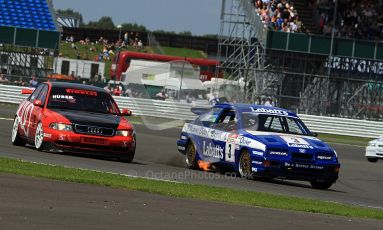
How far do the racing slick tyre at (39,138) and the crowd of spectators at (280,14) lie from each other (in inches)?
1052

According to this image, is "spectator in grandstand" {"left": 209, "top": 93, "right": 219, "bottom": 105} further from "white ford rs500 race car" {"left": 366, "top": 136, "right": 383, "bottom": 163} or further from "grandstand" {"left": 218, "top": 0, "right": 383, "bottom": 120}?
"white ford rs500 race car" {"left": 366, "top": 136, "right": 383, "bottom": 163}

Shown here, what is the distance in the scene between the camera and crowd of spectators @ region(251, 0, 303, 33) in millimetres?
42156

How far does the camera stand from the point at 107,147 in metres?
16.1

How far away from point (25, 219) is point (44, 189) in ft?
6.70

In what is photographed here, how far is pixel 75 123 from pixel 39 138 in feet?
2.61

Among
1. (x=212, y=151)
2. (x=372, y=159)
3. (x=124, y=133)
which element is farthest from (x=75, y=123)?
(x=372, y=159)

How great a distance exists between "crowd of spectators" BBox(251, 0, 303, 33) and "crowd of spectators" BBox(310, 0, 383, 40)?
111 cm

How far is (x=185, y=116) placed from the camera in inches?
1494

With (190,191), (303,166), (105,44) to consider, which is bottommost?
(105,44)

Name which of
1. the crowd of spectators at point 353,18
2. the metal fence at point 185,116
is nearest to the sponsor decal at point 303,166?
the metal fence at point 185,116

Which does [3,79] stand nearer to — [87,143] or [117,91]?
[117,91]

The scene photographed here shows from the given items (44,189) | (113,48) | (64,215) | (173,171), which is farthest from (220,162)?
(113,48)

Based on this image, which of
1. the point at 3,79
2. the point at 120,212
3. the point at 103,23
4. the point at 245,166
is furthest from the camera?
the point at 103,23

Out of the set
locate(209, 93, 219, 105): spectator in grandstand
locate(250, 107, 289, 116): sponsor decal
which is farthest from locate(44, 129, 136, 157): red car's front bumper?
Answer: locate(209, 93, 219, 105): spectator in grandstand
